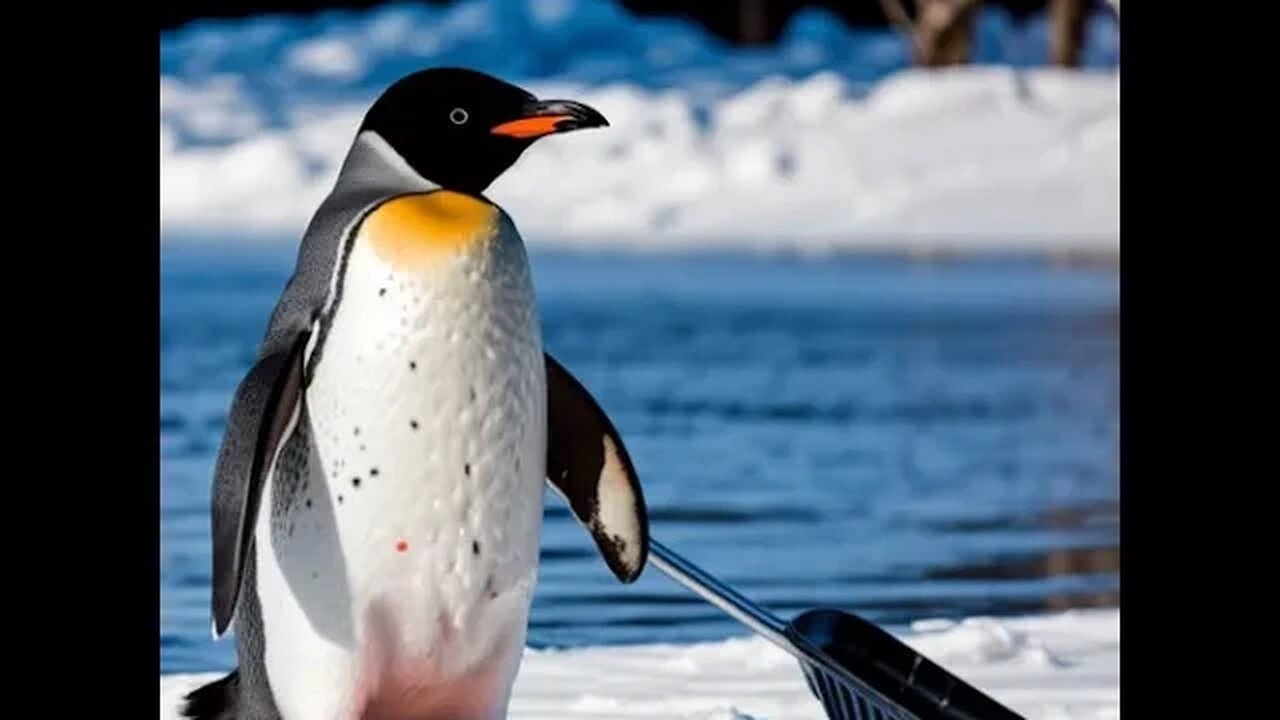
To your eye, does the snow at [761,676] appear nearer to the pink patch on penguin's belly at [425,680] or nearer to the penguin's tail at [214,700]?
the penguin's tail at [214,700]

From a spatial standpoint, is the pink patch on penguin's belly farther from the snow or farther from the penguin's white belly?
the snow

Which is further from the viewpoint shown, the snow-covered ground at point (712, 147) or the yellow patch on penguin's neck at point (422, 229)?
the snow-covered ground at point (712, 147)

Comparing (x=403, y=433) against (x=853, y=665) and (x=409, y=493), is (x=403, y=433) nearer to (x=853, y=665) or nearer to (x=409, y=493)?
(x=409, y=493)

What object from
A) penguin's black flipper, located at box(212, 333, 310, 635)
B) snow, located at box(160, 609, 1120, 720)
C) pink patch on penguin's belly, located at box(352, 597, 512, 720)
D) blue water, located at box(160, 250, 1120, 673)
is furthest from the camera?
blue water, located at box(160, 250, 1120, 673)

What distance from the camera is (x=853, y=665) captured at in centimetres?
341

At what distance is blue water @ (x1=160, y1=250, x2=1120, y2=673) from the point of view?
198 inches

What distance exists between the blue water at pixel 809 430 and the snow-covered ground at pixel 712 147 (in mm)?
1461

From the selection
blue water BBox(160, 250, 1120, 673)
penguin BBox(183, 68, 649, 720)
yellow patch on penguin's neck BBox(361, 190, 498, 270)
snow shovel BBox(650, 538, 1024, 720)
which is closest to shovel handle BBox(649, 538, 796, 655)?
snow shovel BBox(650, 538, 1024, 720)

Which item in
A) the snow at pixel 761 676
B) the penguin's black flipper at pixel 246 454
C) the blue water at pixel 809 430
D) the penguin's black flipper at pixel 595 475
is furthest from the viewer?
the blue water at pixel 809 430

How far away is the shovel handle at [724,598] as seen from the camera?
10.3ft

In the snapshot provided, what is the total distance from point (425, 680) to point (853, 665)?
642 mm

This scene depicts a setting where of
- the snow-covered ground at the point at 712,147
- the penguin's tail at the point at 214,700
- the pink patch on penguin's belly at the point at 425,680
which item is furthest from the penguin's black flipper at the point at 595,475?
the snow-covered ground at the point at 712,147
